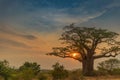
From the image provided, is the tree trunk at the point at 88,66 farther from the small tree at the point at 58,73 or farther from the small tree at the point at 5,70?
the small tree at the point at 5,70

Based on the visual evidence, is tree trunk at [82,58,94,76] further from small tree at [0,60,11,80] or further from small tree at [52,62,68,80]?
small tree at [0,60,11,80]

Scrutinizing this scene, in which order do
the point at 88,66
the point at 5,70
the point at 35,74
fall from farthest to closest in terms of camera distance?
1. the point at 88,66
2. the point at 35,74
3. the point at 5,70

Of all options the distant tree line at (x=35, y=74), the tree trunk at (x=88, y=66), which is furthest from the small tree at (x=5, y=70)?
the tree trunk at (x=88, y=66)

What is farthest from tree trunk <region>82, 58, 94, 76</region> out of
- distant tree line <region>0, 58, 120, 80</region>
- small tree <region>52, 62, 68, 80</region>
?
small tree <region>52, 62, 68, 80</region>

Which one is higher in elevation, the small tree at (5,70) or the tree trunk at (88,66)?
the tree trunk at (88,66)

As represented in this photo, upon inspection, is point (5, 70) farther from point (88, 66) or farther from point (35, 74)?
point (88, 66)

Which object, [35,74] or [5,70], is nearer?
[5,70]

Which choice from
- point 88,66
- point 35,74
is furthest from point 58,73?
point 88,66

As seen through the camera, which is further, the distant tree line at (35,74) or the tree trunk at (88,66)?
the tree trunk at (88,66)

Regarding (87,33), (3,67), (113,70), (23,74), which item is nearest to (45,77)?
(23,74)

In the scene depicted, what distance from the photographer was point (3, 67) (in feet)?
97.1

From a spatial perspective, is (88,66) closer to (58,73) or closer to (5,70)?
→ (58,73)

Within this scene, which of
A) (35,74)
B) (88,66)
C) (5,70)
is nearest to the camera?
(5,70)

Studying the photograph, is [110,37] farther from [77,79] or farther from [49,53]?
[77,79]
